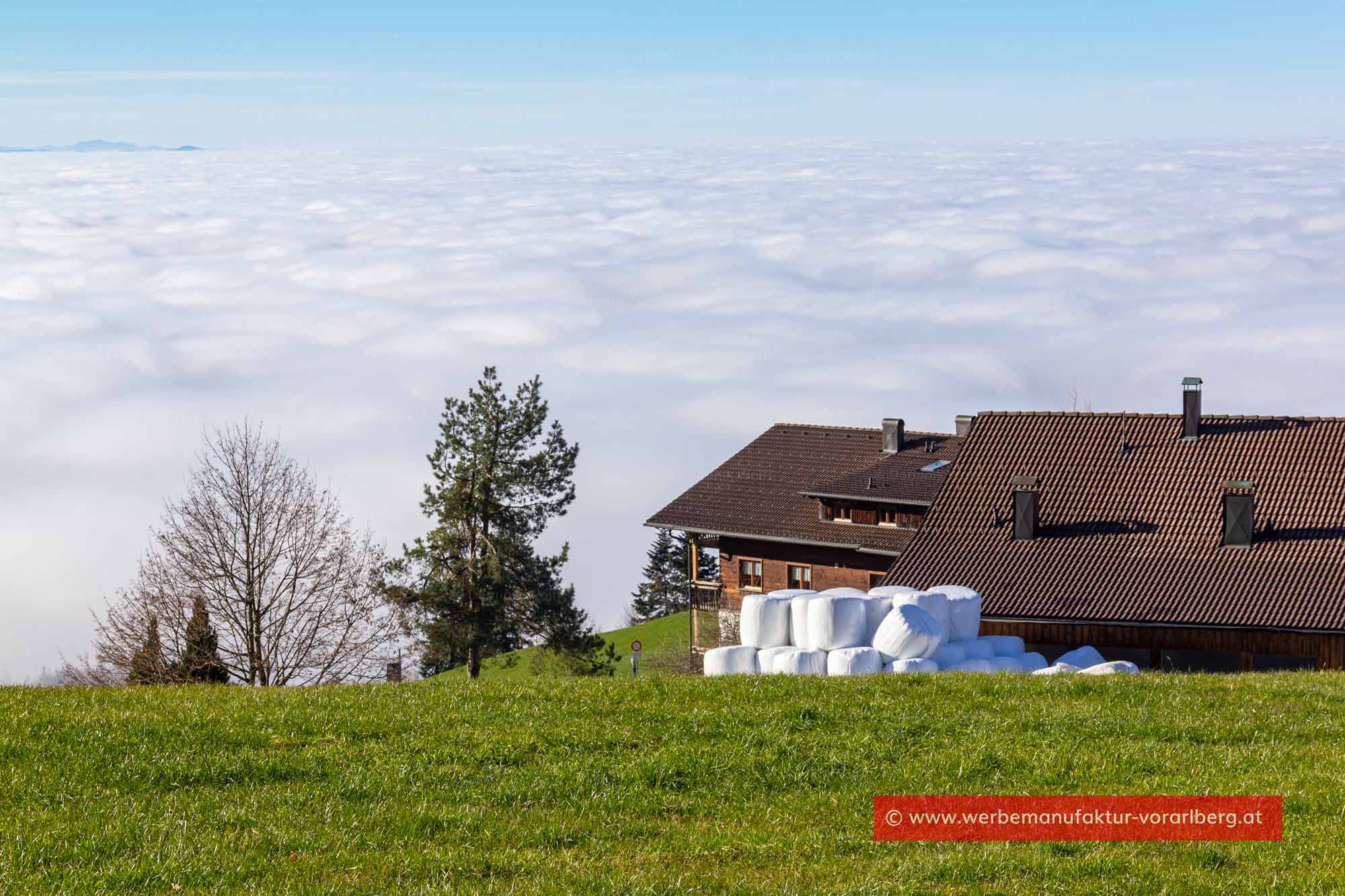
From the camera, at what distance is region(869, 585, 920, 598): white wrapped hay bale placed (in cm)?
2245

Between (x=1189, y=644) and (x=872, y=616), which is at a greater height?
(x=872, y=616)

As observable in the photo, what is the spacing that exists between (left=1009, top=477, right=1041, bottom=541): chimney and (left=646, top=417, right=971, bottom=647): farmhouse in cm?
1445

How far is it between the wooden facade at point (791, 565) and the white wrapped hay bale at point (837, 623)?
30638 millimetres

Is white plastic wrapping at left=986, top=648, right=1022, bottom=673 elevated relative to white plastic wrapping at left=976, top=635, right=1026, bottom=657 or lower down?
lower down

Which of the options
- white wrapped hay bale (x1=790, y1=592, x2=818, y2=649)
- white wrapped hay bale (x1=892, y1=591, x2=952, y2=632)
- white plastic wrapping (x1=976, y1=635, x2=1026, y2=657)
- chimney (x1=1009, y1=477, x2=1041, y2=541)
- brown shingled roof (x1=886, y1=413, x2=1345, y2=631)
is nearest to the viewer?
white wrapped hay bale (x1=790, y1=592, x2=818, y2=649)

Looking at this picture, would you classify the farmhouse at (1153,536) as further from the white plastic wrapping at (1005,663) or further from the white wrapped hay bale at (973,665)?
the white wrapped hay bale at (973,665)

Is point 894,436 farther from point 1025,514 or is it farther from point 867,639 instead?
point 867,639

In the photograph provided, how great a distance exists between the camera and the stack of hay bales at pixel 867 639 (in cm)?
2077

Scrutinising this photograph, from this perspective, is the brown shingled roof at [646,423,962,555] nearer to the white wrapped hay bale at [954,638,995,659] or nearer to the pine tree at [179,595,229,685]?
the pine tree at [179,595,229,685]

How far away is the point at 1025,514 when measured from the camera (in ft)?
119

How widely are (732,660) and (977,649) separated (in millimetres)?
4132

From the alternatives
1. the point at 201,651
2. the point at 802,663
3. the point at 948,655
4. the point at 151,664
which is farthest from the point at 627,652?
the point at 802,663

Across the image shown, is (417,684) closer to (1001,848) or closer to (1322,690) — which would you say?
(1001,848)

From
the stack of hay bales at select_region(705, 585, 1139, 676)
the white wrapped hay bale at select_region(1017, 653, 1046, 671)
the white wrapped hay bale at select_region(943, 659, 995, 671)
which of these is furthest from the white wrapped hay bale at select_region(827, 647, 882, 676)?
the white wrapped hay bale at select_region(1017, 653, 1046, 671)
